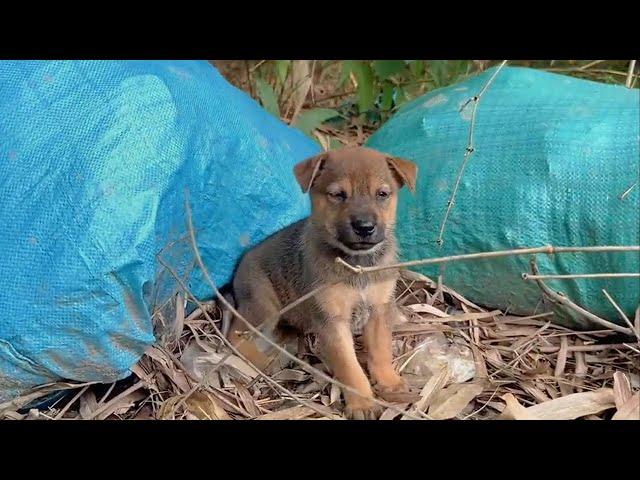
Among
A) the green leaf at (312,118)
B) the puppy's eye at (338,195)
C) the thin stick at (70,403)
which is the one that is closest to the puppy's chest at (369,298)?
the puppy's eye at (338,195)

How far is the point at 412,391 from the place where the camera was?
370cm

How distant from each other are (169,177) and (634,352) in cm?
258

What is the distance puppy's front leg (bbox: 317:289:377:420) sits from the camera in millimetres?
3571

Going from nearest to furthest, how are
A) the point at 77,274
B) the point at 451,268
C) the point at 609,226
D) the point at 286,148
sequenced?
the point at 77,274 < the point at 609,226 < the point at 451,268 < the point at 286,148

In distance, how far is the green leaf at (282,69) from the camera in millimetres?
6344

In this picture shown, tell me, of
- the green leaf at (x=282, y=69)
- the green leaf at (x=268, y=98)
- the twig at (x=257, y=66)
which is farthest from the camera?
the twig at (x=257, y=66)

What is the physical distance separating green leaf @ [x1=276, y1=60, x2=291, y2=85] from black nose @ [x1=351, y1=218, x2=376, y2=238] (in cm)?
313

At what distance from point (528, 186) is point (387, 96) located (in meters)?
2.37

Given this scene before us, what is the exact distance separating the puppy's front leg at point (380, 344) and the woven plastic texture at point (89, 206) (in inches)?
41.4

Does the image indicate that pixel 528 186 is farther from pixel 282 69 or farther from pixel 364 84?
pixel 282 69

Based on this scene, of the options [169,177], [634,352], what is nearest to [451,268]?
[634,352]

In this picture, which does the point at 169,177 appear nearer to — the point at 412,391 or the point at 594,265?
the point at 412,391

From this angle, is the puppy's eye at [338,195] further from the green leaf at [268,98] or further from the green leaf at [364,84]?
the green leaf at [268,98]

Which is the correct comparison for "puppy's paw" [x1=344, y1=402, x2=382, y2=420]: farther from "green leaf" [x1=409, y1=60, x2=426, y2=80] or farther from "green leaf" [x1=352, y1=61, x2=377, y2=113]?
"green leaf" [x1=409, y1=60, x2=426, y2=80]
